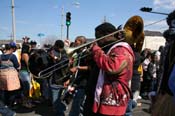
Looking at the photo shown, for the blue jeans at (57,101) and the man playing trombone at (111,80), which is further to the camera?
the blue jeans at (57,101)

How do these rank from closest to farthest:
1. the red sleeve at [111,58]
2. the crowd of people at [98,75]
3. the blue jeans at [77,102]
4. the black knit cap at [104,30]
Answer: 1. the crowd of people at [98,75]
2. the red sleeve at [111,58]
3. the black knit cap at [104,30]
4. the blue jeans at [77,102]

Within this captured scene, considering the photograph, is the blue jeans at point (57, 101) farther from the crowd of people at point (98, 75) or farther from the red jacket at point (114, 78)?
the red jacket at point (114, 78)

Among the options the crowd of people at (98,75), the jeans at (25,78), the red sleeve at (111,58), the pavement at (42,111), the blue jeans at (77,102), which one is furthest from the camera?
the jeans at (25,78)

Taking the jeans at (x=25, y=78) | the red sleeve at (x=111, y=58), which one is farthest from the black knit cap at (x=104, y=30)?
the jeans at (x=25, y=78)

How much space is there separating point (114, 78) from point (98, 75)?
22 centimetres

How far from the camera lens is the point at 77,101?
6426 millimetres

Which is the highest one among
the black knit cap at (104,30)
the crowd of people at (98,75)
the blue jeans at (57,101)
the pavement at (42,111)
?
the black knit cap at (104,30)

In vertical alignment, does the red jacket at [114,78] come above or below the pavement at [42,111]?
above

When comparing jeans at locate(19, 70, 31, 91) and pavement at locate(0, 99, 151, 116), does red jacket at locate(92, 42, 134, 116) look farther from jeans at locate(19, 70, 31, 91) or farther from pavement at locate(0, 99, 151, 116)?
jeans at locate(19, 70, 31, 91)

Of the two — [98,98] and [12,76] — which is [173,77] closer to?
[98,98]

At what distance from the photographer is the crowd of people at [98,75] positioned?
356 cm

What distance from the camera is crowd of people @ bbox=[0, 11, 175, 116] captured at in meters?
3.56

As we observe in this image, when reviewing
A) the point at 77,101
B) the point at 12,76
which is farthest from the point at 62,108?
the point at 12,76

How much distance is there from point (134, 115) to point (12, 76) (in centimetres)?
294
